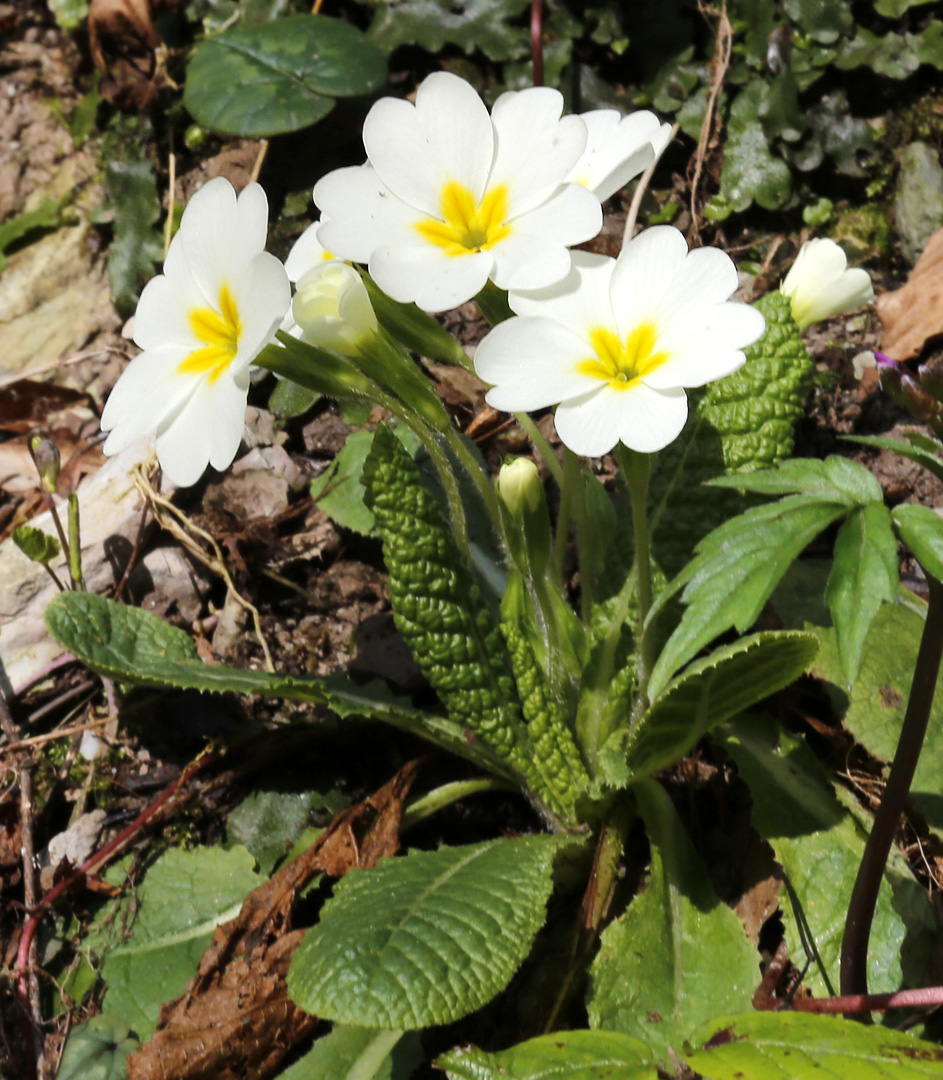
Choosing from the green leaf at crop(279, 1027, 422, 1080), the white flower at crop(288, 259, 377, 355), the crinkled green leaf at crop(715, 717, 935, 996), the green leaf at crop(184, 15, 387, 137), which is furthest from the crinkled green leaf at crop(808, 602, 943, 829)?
the green leaf at crop(184, 15, 387, 137)

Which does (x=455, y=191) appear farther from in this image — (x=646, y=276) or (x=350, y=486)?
(x=350, y=486)

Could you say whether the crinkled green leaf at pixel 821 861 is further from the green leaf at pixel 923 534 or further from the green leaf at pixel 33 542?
the green leaf at pixel 33 542

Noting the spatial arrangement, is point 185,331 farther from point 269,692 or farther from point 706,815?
point 706,815

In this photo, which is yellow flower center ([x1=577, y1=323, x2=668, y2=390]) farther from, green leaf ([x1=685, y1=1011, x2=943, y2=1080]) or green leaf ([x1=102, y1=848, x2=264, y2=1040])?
green leaf ([x1=102, y1=848, x2=264, y2=1040])

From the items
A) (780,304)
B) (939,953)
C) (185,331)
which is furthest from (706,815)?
(185,331)

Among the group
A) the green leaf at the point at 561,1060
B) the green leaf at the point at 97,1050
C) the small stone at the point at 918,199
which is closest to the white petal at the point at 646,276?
the green leaf at the point at 561,1060

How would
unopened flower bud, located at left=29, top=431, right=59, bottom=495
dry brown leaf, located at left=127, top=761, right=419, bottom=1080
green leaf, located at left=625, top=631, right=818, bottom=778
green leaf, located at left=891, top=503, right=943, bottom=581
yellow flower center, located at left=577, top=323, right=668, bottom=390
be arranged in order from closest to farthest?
1. green leaf, located at left=891, top=503, right=943, bottom=581
2. yellow flower center, located at left=577, top=323, right=668, bottom=390
3. green leaf, located at left=625, top=631, right=818, bottom=778
4. dry brown leaf, located at left=127, top=761, right=419, bottom=1080
5. unopened flower bud, located at left=29, top=431, right=59, bottom=495
